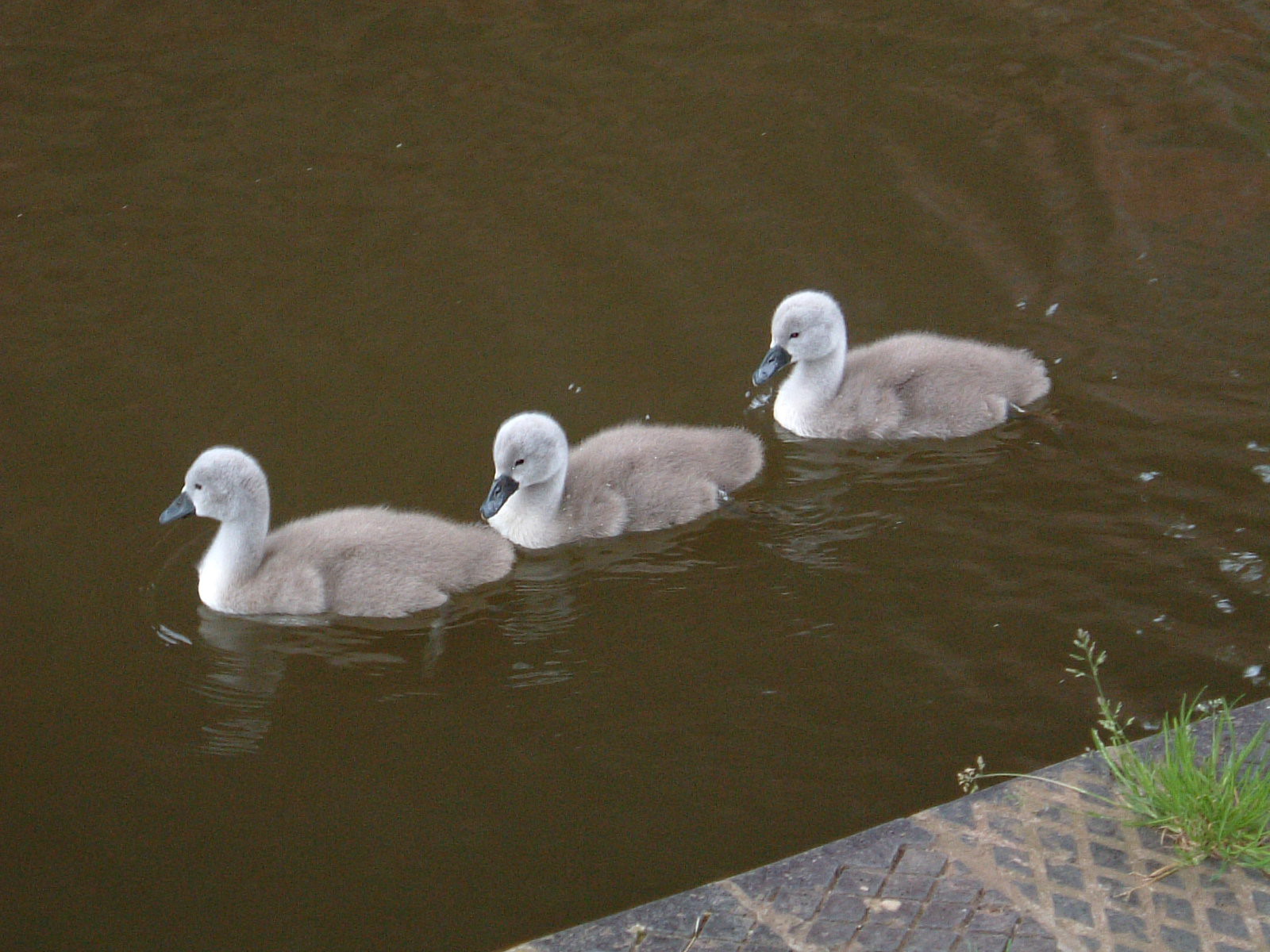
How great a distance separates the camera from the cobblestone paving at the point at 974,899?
3656mm

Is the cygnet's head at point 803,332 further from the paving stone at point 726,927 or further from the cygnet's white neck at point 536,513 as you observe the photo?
the paving stone at point 726,927

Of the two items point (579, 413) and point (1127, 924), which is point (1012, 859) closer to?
point (1127, 924)

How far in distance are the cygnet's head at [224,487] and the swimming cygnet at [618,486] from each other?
32.8 inches

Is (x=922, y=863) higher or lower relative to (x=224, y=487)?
lower

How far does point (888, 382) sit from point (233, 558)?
2730 mm

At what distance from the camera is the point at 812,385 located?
670cm

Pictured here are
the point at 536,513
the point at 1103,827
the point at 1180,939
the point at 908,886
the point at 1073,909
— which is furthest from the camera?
the point at 536,513

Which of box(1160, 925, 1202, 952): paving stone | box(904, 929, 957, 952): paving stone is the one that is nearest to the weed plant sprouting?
box(1160, 925, 1202, 952): paving stone

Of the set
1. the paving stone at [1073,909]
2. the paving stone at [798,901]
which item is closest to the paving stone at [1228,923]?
the paving stone at [1073,909]

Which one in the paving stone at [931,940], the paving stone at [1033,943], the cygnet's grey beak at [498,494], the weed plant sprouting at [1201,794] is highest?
the cygnet's grey beak at [498,494]

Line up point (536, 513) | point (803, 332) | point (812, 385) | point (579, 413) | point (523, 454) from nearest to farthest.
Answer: point (523, 454)
point (536, 513)
point (803, 332)
point (812, 385)
point (579, 413)

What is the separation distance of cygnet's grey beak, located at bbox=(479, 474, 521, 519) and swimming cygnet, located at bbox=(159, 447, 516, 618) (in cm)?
A: 16

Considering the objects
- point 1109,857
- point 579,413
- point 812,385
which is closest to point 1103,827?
point 1109,857

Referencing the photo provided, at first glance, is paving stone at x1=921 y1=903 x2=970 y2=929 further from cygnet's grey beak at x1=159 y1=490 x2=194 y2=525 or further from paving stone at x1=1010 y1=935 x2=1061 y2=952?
cygnet's grey beak at x1=159 y1=490 x2=194 y2=525
